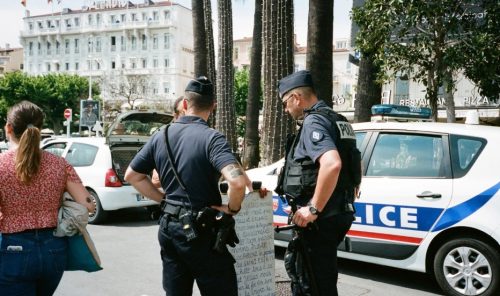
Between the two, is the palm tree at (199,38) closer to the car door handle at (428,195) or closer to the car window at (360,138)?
the car window at (360,138)

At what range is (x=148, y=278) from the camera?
223 inches

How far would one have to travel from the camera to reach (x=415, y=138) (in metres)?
5.19

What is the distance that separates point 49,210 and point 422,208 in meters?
3.32

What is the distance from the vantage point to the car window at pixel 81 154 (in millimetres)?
8859

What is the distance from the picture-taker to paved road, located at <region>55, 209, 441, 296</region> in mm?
5156

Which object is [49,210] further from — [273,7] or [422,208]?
[273,7]

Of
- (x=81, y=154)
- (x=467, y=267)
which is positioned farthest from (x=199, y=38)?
(x=467, y=267)

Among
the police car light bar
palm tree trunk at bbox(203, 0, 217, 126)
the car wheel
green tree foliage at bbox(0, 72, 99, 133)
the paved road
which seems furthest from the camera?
green tree foliage at bbox(0, 72, 99, 133)

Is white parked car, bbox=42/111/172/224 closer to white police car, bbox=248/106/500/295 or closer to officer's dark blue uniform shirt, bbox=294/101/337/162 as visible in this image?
white police car, bbox=248/106/500/295

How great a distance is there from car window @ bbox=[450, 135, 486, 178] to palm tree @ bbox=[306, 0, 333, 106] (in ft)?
12.7

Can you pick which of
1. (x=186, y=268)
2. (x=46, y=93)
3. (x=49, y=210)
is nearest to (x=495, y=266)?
(x=186, y=268)

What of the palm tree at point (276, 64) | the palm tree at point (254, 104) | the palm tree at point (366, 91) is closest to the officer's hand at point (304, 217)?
the palm tree at point (276, 64)

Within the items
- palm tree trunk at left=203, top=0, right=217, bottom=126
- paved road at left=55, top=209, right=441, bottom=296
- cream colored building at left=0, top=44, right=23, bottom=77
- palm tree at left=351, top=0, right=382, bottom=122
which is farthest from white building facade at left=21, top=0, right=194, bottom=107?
paved road at left=55, top=209, right=441, bottom=296

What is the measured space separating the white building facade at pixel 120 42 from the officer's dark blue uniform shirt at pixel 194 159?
76.5m
